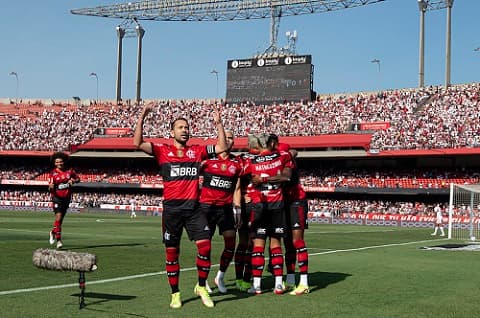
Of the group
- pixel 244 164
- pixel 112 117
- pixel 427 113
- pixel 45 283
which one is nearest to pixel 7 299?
pixel 45 283

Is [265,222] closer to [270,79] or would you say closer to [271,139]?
[271,139]

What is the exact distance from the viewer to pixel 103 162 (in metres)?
75.3

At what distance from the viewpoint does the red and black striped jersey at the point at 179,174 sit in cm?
930

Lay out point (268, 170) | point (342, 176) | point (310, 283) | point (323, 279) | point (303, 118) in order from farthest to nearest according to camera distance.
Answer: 1. point (303, 118)
2. point (342, 176)
3. point (323, 279)
4. point (310, 283)
5. point (268, 170)

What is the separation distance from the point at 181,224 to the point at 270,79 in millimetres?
62872

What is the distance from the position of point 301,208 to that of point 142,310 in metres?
3.62

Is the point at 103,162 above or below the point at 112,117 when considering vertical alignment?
below

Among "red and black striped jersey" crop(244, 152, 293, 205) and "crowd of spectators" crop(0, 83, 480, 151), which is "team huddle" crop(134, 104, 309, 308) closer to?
"red and black striped jersey" crop(244, 152, 293, 205)

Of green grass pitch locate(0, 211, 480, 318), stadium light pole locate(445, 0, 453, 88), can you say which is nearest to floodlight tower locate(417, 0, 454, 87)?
stadium light pole locate(445, 0, 453, 88)

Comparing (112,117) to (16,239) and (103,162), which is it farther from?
(16,239)

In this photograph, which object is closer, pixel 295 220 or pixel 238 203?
pixel 238 203

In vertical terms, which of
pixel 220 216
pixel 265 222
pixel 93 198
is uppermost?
pixel 220 216

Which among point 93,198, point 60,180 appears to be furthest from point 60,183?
point 93,198

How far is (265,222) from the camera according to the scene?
10.8 metres
